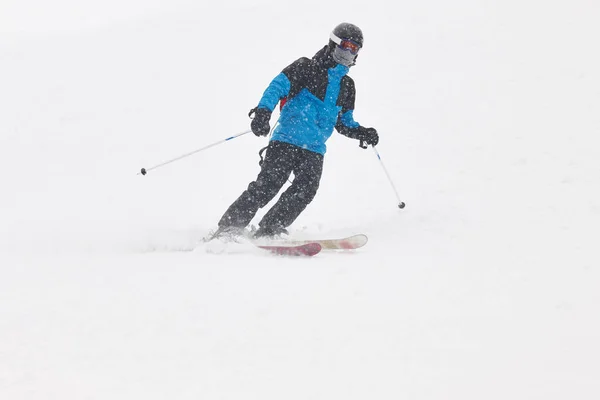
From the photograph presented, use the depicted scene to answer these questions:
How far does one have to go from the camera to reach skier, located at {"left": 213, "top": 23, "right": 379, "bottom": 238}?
5559 mm

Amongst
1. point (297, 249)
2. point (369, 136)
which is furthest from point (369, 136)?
point (297, 249)

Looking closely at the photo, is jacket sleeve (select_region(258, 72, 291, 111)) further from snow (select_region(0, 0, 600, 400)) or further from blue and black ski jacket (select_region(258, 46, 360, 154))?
snow (select_region(0, 0, 600, 400))

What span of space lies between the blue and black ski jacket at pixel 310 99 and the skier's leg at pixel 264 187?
0.13 meters

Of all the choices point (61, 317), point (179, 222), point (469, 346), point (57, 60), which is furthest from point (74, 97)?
point (469, 346)

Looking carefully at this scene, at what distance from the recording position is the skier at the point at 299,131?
18.2ft

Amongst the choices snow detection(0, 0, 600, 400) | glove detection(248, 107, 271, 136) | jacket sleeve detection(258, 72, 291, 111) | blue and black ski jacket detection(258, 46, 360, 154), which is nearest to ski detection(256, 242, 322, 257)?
snow detection(0, 0, 600, 400)

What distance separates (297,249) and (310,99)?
1.47 m

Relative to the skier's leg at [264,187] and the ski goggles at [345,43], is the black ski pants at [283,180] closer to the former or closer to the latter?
the skier's leg at [264,187]

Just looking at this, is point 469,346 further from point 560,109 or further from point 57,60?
point 57,60

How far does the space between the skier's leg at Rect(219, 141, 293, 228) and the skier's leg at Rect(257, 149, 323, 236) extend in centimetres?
11

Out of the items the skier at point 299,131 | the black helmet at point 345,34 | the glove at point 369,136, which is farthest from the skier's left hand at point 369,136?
the black helmet at point 345,34

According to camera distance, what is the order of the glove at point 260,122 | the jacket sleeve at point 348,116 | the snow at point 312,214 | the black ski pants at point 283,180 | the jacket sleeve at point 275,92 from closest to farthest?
1. the snow at point 312,214
2. the glove at point 260,122
3. the jacket sleeve at point 275,92
4. the black ski pants at point 283,180
5. the jacket sleeve at point 348,116

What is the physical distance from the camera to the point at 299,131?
18.7 feet

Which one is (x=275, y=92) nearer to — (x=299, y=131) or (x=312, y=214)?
(x=299, y=131)
